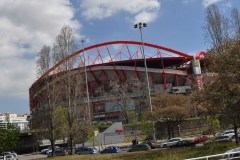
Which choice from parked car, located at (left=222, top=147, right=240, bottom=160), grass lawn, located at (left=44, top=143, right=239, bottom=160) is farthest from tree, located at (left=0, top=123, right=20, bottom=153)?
parked car, located at (left=222, top=147, right=240, bottom=160)

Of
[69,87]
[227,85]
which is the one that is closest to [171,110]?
[69,87]

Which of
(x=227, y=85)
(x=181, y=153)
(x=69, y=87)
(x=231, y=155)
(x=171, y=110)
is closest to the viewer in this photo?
(x=231, y=155)

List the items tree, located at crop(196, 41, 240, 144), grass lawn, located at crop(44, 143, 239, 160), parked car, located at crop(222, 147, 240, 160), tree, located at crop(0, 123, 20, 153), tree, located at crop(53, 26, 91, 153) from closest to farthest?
parked car, located at crop(222, 147, 240, 160) < tree, located at crop(196, 41, 240, 144) < grass lawn, located at crop(44, 143, 239, 160) < tree, located at crop(53, 26, 91, 153) < tree, located at crop(0, 123, 20, 153)

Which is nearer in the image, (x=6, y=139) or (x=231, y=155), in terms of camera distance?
(x=231, y=155)

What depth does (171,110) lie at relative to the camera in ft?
168

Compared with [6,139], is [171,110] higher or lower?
higher

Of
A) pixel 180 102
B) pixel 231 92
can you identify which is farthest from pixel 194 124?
pixel 231 92

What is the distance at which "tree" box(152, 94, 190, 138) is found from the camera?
51.4 meters

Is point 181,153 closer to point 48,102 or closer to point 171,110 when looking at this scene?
point 48,102

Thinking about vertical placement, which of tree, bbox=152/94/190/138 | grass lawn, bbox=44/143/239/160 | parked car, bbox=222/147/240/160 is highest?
tree, bbox=152/94/190/138

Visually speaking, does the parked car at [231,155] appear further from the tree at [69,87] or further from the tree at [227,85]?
the tree at [69,87]

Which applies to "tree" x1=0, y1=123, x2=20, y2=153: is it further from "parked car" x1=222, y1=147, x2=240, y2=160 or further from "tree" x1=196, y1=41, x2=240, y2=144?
"parked car" x1=222, y1=147, x2=240, y2=160

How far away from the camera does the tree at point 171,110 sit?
5144cm

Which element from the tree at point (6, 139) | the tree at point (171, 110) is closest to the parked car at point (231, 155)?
the tree at point (6, 139)
